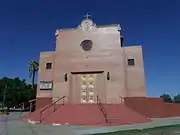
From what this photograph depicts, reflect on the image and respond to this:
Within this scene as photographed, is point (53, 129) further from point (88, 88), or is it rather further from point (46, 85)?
point (46, 85)

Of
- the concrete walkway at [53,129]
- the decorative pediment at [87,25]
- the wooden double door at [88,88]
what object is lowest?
the concrete walkway at [53,129]

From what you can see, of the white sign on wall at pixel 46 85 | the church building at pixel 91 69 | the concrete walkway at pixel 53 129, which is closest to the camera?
the concrete walkway at pixel 53 129

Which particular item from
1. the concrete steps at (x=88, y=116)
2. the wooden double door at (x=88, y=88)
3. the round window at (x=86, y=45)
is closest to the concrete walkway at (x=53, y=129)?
the concrete steps at (x=88, y=116)

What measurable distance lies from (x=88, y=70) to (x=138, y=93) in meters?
5.74

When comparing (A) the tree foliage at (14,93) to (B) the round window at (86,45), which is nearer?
(B) the round window at (86,45)

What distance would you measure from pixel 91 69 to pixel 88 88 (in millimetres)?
2054

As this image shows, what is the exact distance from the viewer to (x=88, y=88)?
21.4m

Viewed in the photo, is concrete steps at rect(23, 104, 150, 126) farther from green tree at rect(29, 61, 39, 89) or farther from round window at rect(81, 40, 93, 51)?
green tree at rect(29, 61, 39, 89)

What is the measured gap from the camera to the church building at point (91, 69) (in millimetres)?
21000

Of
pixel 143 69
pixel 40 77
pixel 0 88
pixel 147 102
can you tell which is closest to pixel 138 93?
pixel 147 102

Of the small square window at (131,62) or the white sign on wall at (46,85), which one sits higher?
the small square window at (131,62)

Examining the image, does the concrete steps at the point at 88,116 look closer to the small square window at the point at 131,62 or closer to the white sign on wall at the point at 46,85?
the white sign on wall at the point at 46,85

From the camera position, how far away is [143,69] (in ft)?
70.4

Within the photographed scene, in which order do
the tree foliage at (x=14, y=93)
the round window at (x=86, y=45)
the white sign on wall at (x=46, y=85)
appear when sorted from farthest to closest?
the tree foliage at (x=14, y=93), the white sign on wall at (x=46, y=85), the round window at (x=86, y=45)
